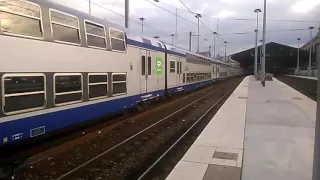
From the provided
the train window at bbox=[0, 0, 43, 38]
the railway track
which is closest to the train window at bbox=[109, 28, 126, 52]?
the railway track

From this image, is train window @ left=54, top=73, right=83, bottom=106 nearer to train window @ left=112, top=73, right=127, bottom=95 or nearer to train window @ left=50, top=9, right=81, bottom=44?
train window @ left=50, top=9, right=81, bottom=44

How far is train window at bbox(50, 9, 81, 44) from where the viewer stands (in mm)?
7398

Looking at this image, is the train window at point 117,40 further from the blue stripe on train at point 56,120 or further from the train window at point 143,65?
the train window at point 143,65

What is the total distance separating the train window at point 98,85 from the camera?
8.94m

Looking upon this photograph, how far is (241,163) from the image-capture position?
6.57m

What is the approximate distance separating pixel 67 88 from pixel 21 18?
204 cm

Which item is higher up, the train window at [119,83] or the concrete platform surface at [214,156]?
the train window at [119,83]

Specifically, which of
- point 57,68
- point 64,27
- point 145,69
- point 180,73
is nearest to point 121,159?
point 57,68

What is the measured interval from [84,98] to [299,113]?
967cm

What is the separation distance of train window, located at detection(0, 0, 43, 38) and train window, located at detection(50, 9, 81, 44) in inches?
19.3

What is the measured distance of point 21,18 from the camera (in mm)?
6406

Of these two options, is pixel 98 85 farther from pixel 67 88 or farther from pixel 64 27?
pixel 64 27

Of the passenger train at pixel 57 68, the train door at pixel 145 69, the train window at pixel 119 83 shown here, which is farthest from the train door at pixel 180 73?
the train window at pixel 119 83

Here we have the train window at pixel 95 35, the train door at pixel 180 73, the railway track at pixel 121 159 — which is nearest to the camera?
the railway track at pixel 121 159
